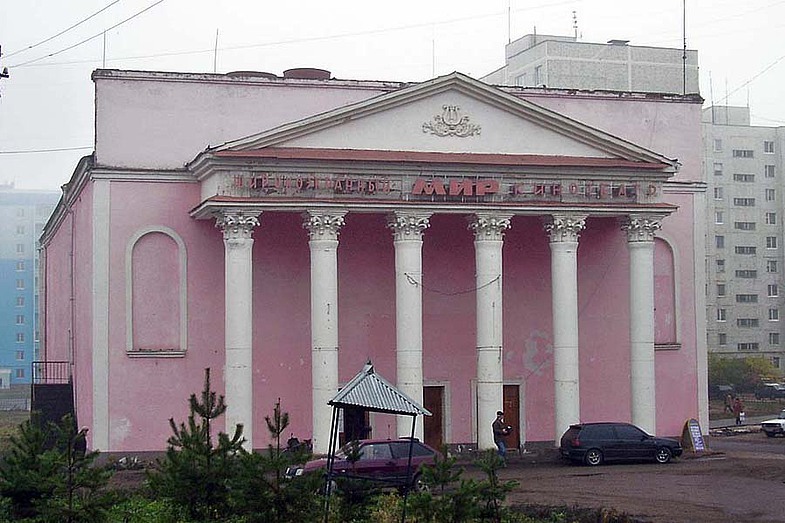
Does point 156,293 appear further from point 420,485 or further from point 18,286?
point 18,286

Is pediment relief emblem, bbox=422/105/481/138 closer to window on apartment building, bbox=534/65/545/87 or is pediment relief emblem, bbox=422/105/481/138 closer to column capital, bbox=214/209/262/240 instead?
column capital, bbox=214/209/262/240

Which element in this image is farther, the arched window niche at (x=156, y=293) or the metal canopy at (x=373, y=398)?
the arched window niche at (x=156, y=293)

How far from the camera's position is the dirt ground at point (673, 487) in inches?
923

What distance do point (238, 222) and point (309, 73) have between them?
704cm

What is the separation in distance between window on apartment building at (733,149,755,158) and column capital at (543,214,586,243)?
60675 millimetres

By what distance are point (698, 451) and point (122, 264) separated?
60.1 feet

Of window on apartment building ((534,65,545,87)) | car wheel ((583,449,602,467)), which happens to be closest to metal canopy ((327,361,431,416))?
car wheel ((583,449,602,467))

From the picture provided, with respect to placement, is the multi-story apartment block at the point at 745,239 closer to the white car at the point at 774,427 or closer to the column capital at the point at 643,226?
the white car at the point at 774,427

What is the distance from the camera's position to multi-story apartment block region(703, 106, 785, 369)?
91.4 metres

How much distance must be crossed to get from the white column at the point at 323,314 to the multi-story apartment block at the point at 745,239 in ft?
202

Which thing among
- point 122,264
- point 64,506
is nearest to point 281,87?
point 122,264

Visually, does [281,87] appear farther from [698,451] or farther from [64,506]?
[64,506]

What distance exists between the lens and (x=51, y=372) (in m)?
44.3

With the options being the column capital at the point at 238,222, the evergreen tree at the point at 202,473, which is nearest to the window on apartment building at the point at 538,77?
the column capital at the point at 238,222
